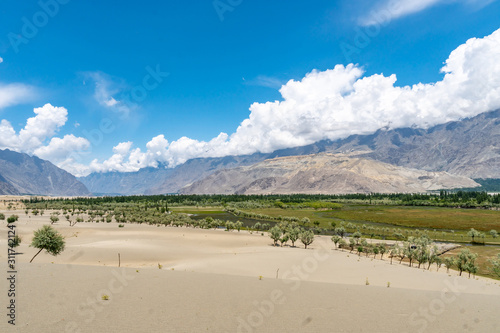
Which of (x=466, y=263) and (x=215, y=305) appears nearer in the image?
(x=215, y=305)

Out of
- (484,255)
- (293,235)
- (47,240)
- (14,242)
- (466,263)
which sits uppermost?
(47,240)

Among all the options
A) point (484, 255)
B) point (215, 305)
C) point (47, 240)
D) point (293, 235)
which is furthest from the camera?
point (484, 255)

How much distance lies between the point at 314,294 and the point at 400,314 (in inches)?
210

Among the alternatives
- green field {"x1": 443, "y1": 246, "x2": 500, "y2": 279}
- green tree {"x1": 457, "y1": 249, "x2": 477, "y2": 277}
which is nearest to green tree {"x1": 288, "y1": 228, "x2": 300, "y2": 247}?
green tree {"x1": 457, "y1": 249, "x2": 477, "y2": 277}

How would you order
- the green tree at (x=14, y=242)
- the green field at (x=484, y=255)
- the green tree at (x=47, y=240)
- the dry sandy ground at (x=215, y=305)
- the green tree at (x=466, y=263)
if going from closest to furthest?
the dry sandy ground at (x=215, y=305)
the green tree at (x=14, y=242)
the green tree at (x=47, y=240)
the green tree at (x=466, y=263)
the green field at (x=484, y=255)

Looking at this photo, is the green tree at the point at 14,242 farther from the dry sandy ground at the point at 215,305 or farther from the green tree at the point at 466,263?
the green tree at the point at 466,263

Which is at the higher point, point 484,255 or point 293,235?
point 293,235

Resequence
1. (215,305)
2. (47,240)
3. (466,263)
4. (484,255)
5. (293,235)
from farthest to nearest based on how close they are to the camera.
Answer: (484,255) → (293,235) → (466,263) → (47,240) → (215,305)

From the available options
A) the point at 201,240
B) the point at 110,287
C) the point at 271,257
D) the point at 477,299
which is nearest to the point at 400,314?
the point at 477,299

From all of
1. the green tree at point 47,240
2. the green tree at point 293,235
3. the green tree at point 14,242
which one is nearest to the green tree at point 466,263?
the green tree at point 293,235

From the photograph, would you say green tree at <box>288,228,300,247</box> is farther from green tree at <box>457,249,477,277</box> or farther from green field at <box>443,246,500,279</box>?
green field at <box>443,246,500,279</box>

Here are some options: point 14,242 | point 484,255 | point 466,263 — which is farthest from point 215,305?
point 484,255

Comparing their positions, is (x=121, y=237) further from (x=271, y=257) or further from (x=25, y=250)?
(x=271, y=257)

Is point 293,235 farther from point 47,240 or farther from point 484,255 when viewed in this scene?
point 47,240
